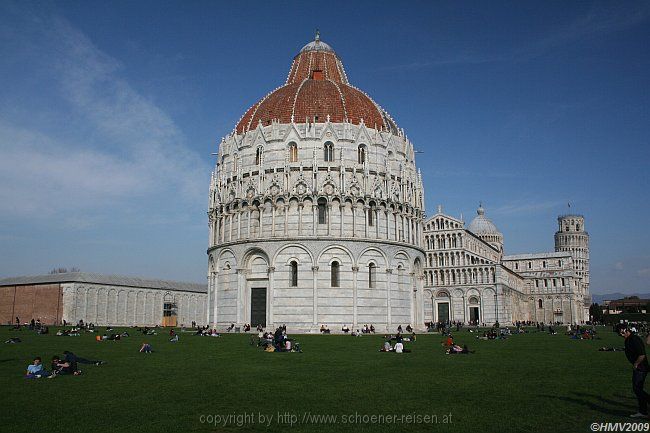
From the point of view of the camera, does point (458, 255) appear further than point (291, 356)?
Yes

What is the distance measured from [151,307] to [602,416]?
268 ft

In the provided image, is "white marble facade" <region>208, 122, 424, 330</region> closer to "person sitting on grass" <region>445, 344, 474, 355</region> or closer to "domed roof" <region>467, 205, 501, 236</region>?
"person sitting on grass" <region>445, 344, 474, 355</region>

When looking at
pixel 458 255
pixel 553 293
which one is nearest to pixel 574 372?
pixel 458 255

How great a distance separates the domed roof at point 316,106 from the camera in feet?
180

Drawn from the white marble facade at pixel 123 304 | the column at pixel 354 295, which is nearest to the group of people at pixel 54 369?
A: the column at pixel 354 295

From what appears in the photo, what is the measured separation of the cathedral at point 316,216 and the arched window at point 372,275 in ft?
0.29

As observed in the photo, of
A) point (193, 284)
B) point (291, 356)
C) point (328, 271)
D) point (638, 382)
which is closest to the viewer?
point (638, 382)

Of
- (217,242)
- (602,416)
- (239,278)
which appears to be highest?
(217,242)

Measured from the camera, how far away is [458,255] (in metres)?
102

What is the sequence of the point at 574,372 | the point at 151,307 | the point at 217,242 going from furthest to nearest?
the point at 151,307 → the point at 217,242 → the point at 574,372

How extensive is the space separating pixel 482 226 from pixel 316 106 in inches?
3591

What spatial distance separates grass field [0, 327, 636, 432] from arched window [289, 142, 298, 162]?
31669mm

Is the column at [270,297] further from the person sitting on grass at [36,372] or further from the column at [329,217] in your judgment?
the person sitting on grass at [36,372]

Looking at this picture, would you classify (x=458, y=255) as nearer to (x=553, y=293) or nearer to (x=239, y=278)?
(x=553, y=293)
